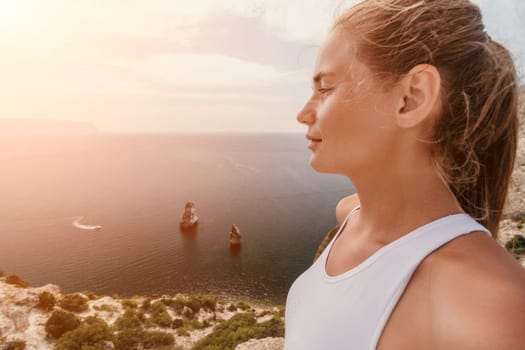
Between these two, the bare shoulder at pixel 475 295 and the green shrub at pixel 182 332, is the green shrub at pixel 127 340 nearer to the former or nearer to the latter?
the green shrub at pixel 182 332

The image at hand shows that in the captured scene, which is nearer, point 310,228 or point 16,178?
point 310,228

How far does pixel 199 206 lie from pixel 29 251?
3611 centimetres

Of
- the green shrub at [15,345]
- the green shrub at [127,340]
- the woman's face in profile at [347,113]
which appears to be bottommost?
the green shrub at [127,340]

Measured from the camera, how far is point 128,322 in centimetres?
2464

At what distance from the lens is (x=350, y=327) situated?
100 centimetres

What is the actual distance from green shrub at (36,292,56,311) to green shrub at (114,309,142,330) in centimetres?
549

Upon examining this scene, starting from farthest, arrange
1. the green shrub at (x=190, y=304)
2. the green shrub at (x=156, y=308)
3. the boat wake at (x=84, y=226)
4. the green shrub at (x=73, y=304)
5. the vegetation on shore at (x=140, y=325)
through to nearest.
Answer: the boat wake at (x=84, y=226)
the green shrub at (x=190, y=304)
the green shrub at (x=156, y=308)
the green shrub at (x=73, y=304)
the vegetation on shore at (x=140, y=325)

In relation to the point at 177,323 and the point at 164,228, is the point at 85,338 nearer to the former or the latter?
the point at 177,323

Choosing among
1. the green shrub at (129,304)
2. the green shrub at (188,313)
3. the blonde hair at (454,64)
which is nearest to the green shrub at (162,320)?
the green shrub at (188,313)

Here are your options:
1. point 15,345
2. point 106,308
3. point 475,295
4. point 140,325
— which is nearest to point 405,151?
point 475,295

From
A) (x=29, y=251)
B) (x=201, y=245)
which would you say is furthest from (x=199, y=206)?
(x=29, y=251)

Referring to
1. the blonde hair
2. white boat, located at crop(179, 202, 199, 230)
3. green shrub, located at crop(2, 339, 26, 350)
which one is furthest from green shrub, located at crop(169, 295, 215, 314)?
white boat, located at crop(179, 202, 199, 230)

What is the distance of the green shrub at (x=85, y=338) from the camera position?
19.3 m

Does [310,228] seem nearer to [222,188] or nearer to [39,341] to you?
[222,188]
